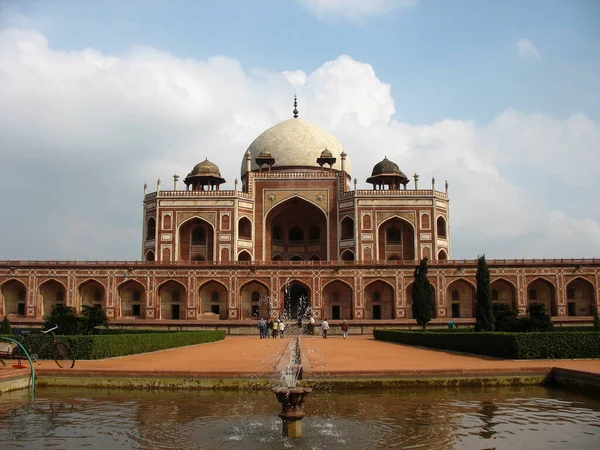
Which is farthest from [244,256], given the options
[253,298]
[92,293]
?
[92,293]

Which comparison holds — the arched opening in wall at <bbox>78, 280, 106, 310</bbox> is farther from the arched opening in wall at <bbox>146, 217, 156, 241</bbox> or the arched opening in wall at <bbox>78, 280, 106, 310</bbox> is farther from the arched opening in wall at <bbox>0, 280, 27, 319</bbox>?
the arched opening in wall at <bbox>146, 217, 156, 241</bbox>

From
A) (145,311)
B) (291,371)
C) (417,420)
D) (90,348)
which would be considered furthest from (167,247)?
(417,420)

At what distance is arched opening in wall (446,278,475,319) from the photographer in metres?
31.7

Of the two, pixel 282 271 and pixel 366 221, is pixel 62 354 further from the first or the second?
pixel 366 221

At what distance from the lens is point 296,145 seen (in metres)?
41.5

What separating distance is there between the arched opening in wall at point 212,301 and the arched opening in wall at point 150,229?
21.5ft

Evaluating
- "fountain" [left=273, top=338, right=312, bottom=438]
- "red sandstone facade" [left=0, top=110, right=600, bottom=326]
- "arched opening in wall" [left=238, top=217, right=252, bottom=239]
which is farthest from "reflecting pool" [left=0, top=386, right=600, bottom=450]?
"arched opening in wall" [left=238, top=217, right=252, bottom=239]

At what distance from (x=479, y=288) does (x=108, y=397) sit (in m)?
14.3

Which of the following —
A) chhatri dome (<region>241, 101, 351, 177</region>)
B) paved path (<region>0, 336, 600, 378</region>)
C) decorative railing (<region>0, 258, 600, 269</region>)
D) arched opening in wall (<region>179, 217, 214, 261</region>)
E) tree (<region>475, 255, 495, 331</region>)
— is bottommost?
paved path (<region>0, 336, 600, 378</region>)

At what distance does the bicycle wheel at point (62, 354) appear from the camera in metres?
11.7

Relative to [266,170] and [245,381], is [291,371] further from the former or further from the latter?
[266,170]

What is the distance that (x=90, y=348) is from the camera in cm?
1262

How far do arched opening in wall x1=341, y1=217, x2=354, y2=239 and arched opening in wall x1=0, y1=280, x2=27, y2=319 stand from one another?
17462 millimetres

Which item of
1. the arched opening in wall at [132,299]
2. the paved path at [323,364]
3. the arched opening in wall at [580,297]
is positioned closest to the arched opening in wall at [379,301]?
the arched opening in wall at [580,297]
